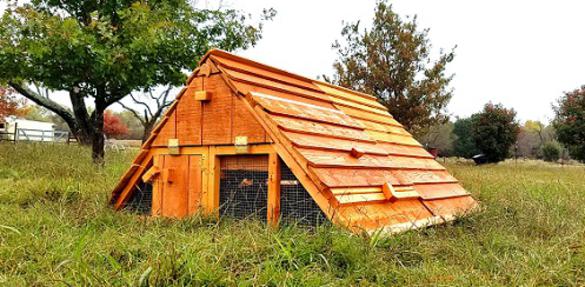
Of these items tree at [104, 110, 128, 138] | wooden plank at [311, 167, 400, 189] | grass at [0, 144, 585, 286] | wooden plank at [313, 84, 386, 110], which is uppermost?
tree at [104, 110, 128, 138]

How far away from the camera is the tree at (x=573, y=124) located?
1995cm

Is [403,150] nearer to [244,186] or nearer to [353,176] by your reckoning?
[353,176]

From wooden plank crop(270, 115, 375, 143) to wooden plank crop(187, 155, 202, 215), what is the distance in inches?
39.0

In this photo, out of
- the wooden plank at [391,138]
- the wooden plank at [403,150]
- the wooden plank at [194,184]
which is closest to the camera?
the wooden plank at [194,184]

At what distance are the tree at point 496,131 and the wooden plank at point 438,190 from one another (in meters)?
19.6

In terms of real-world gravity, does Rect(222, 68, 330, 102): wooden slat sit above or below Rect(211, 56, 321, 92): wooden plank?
below

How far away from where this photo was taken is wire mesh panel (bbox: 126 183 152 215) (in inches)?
190

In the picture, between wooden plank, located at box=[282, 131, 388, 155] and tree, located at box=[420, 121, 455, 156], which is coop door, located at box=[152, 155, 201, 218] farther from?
tree, located at box=[420, 121, 455, 156]

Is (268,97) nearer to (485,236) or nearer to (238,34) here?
(485,236)

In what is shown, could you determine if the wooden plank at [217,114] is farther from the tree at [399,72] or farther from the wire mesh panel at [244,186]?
the tree at [399,72]

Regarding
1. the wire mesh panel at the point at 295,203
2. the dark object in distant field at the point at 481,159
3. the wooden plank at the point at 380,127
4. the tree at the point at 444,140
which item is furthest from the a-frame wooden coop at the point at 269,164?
the tree at the point at 444,140

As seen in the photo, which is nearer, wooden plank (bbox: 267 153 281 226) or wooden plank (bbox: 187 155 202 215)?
wooden plank (bbox: 267 153 281 226)

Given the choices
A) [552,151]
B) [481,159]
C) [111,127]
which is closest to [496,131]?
[481,159]

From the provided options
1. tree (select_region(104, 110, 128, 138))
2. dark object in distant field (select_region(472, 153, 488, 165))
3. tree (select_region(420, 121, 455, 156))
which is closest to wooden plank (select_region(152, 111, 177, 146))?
dark object in distant field (select_region(472, 153, 488, 165))
